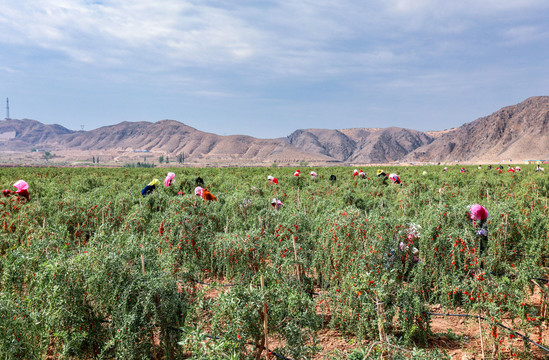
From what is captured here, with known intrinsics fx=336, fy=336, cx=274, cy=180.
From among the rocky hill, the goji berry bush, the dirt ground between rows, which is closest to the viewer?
the goji berry bush

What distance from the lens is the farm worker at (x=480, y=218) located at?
6215 millimetres

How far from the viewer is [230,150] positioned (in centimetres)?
17175

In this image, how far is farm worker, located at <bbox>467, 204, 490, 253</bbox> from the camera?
20.4ft

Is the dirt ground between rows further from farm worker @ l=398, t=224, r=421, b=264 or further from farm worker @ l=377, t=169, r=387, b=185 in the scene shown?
farm worker @ l=377, t=169, r=387, b=185

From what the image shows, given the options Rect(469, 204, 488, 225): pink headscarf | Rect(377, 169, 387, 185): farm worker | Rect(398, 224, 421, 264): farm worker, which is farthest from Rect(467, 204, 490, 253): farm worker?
Rect(377, 169, 387, 185): farm worker

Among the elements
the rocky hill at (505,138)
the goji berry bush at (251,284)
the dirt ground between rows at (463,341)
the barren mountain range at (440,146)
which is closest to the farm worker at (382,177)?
the goji berry bush at (251,284)

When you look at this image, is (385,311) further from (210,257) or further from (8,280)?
(8,280)

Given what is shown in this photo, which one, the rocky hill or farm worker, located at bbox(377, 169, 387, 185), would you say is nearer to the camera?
farm worker, located at bbox(377, 169, 387, 185)

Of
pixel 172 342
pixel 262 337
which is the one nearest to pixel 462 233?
pixel 262 337

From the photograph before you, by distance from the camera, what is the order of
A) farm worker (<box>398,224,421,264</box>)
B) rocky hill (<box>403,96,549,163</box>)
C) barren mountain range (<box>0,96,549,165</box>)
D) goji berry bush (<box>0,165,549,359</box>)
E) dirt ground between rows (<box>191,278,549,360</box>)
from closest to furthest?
goji berry bush (<box>0,165,549,359</box>) → dirt ground between rows (<box>191,278,549,360</box>) → farm worker (<box>398,224,421,264</box>) → rocky hill (<box>403,96,549,163</box>) → barren mountain range (<box>0,96,549,165</box>)

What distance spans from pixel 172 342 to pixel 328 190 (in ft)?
41.9

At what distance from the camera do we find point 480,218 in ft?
20.9

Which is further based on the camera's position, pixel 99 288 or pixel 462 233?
pixel 462 233

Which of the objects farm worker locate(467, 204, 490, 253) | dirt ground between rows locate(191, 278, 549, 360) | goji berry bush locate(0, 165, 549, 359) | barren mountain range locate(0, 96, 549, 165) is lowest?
dirt ground between rows locate(191, 278, 549, 360)
